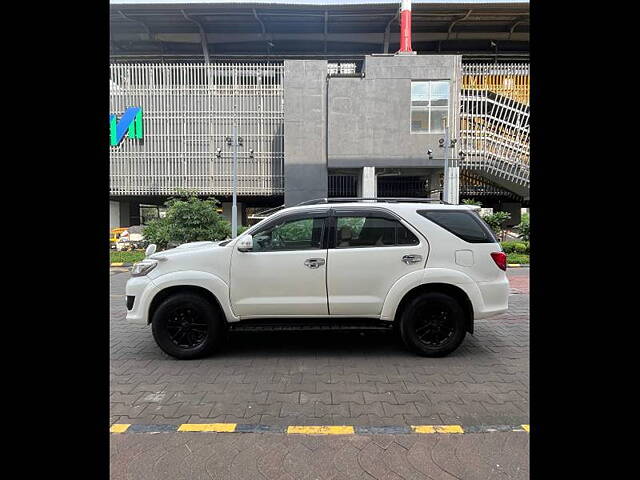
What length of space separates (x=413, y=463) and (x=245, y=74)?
2586cm

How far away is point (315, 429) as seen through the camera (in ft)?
10.4

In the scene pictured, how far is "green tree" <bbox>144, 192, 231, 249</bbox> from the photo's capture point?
13.9 m

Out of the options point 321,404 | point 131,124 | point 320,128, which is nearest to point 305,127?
point 320,128

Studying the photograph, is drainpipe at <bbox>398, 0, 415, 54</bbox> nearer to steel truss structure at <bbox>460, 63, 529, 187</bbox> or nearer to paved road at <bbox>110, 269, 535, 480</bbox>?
steel truss structure at <bbox>460, 63, 529, 187</bbox>

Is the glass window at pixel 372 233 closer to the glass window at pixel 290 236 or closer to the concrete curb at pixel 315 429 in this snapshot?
the glass window at pixel 290 236

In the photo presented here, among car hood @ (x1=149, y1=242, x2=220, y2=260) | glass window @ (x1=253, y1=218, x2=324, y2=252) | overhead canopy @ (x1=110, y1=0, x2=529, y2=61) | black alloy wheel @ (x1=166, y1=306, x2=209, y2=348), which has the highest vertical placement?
overhead canopy @ (x1=110, y1=0, x2=529, y2=61)

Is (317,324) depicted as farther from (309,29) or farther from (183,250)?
(309,29)

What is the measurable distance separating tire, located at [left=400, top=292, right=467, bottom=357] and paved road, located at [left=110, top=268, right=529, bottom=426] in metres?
0.17

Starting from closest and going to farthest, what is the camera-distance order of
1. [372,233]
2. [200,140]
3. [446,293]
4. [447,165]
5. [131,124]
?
[446,293], [372,233], [447,165], [131,124], [200,140]

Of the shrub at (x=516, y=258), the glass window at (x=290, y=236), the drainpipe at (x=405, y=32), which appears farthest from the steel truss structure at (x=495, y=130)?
the glass window at (x=290, y=236)

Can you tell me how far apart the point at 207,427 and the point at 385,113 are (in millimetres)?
21528

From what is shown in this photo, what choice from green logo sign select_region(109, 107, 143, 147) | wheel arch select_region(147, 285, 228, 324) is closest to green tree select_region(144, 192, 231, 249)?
wheel arch select_region(147, 285, 228, 324)
